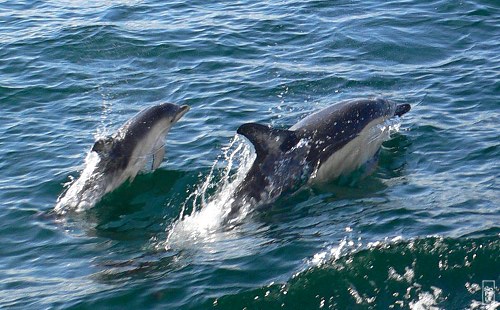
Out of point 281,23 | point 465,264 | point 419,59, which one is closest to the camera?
point 465,264

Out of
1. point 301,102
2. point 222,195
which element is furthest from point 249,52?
point 222,195

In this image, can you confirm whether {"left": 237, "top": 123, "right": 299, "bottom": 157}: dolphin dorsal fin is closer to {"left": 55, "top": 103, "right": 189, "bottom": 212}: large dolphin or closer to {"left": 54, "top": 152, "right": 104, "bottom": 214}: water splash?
{"left": 55, "top": 103, "right": 189, "bottom": 212}: large dolphin

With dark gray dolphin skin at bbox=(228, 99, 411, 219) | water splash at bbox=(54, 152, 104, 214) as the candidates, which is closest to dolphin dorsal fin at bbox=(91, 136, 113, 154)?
water splash at bbox=(54, 152, 104, 214)

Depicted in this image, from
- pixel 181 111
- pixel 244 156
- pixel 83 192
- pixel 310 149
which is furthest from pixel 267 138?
pixel 83 192

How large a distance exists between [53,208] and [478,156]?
6123 millimetres

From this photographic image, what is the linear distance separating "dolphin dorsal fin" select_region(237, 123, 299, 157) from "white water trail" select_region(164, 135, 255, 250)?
56 cm

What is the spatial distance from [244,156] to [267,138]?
145cm

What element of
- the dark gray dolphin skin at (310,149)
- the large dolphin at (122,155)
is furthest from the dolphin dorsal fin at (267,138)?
the large dolphin at (122,155)

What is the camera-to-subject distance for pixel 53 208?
48.3 ft

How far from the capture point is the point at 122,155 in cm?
1545

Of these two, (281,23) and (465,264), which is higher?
(281,23)

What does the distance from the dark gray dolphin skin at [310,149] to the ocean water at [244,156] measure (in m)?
0.24

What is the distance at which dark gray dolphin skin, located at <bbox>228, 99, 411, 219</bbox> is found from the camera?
13969 millimetres

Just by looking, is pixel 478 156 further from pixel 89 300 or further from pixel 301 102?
pixel 89 300
